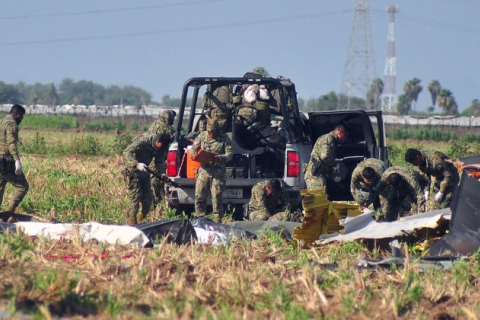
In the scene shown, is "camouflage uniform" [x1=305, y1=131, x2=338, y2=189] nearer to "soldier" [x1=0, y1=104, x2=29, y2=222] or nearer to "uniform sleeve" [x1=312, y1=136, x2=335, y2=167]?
"uniform sleeve" [x1=312, y1=136, x2=335, y2=167]

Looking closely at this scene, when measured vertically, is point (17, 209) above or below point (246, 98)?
below

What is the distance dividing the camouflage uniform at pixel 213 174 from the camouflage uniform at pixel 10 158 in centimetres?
249

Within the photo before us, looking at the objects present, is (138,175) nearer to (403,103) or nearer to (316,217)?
(316,217)

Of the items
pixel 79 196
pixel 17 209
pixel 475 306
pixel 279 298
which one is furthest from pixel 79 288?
pixel 79 196

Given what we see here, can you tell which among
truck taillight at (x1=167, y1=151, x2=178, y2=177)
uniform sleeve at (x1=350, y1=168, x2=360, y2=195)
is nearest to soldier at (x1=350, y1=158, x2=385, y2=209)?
uniform sleeve at (x1=350, y1=168, x2=360, y2=195)

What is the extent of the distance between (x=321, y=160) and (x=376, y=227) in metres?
3.24

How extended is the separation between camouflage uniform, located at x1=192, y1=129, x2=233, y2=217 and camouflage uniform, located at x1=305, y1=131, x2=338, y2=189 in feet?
3.77

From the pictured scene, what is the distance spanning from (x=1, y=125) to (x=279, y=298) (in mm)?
7741

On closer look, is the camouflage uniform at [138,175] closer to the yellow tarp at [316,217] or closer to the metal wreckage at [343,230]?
the metal wreckage at [343,230]

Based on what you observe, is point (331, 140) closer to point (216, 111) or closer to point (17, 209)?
point (216, 111)

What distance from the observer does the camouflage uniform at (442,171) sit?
13930 millimetres

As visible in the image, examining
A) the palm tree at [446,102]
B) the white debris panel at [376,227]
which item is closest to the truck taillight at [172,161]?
the white debris panel at [376,227]

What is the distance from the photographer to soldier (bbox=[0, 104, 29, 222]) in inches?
564

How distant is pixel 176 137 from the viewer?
14.4m
